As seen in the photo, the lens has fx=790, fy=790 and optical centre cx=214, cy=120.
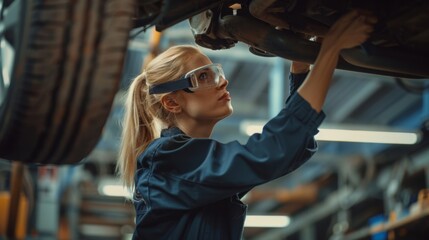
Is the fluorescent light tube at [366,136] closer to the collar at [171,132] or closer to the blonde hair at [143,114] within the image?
the blonde hair at [143,114]

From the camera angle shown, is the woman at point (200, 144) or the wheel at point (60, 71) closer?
the wheel at point (60, 71)

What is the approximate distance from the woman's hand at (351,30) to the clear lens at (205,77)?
479 millimetres

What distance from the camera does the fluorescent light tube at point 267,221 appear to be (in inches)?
586

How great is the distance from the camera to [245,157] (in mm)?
2156

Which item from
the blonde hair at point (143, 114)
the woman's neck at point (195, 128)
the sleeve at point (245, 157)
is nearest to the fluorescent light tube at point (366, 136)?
the blonde hair at point (143, 114)

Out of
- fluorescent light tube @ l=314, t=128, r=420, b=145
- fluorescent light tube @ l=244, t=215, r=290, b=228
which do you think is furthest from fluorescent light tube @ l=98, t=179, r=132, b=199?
fluorescent light tube @ l=314, t=128, r=420, b=145

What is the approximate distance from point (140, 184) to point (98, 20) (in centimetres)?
80

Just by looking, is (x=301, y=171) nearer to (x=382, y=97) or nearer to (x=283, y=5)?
(x=382, y=97)

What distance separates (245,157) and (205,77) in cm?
49

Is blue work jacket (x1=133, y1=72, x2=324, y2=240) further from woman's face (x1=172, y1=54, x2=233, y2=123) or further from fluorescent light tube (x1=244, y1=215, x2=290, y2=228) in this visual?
fluorescent light tube (x1=244, y1=215, x2=290, y2=228)

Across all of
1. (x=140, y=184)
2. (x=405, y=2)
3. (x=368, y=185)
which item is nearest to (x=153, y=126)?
(x=140, y=184)

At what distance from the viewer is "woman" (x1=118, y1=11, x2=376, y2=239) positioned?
2.13 m

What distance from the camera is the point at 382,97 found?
10.8 m

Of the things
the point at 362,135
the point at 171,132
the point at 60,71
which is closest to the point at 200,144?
the point at 171,132
